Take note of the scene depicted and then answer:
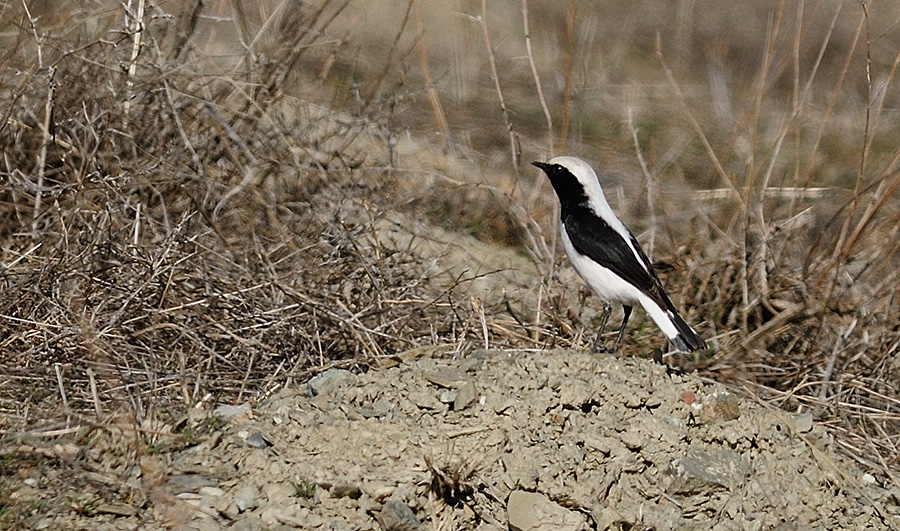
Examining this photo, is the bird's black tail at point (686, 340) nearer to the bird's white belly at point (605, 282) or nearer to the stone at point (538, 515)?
the bird's white belly at point (605, 282)

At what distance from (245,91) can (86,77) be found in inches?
34.7

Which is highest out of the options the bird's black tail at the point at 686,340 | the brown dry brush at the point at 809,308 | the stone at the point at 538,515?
the stone at the point at 538,515

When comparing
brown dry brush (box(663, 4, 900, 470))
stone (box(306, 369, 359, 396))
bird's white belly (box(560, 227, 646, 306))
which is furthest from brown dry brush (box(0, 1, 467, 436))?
brown dry brush (box(663, 4, 900, 470))

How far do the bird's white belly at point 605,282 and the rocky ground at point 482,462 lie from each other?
0.77m

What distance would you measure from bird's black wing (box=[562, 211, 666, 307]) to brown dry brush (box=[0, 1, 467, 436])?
737 mm

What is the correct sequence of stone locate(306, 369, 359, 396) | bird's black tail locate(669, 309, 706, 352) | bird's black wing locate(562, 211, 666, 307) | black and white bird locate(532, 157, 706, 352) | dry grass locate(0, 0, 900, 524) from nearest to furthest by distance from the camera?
stone locate(306, 369, 359, 396), dry grass locate(0, 0, 900, 524), bird's black tail locate(669, 309, 706, 352), black and white bird locate(532, 157, 706, 352), bird's black wing locate(562, 211, 666, 307)

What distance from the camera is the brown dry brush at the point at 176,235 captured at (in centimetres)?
481

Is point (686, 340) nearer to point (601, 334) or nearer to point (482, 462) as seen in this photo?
point (601, 334)

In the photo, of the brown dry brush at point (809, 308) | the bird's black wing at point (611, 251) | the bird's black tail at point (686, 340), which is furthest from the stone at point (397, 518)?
the brown dry brush at point (809, 308)

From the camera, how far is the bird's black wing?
5.50 m

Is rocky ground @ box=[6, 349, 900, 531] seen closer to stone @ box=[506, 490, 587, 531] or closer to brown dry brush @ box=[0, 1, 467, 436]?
stone @ box=[506, 490, 587, 531]

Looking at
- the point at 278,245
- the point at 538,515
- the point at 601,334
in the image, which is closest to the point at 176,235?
the point at 278,245

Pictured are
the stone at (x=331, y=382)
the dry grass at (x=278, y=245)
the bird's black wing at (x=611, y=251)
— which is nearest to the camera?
the stone at (x=331, y=382)

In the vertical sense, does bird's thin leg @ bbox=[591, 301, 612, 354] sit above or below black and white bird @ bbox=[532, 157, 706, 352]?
below
